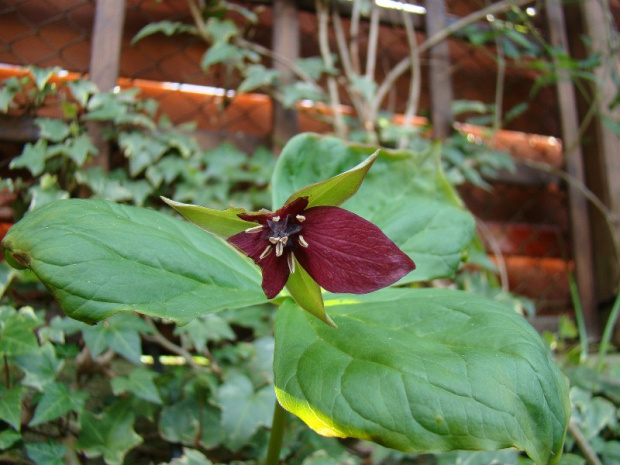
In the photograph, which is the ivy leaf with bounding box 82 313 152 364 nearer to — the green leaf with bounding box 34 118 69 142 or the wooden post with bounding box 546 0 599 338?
the green leaf with bounding box 34 118 69 142

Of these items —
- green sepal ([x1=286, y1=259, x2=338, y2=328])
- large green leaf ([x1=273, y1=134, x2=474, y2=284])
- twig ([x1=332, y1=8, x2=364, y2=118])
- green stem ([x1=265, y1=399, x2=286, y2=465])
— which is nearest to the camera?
green sepal ([x1=286, y1=259, x2=338, y2=328])

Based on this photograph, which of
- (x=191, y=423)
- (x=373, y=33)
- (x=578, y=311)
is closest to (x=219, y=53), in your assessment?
(x=373, y=33)

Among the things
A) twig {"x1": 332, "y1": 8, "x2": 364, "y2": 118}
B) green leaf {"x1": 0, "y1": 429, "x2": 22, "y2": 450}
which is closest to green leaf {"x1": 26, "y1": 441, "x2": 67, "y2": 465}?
green leaf {"x1": 0, "y1": 429, "x2": 22, "y2": 450}

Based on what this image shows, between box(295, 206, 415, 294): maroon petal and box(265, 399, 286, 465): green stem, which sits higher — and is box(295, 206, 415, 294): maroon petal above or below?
above

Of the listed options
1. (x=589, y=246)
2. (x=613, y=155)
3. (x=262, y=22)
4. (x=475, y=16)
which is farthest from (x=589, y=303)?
(x=262, y=22)

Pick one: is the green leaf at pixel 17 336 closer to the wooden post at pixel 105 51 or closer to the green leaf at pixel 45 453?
the green leaf at pixel 45 453

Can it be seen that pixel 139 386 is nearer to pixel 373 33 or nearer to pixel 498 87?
pixel 373 33
